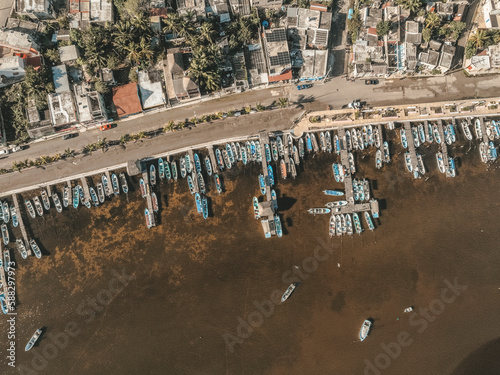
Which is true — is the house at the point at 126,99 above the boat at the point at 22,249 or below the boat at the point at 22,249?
above

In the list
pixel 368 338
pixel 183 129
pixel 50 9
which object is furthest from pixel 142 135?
pixel 368 338

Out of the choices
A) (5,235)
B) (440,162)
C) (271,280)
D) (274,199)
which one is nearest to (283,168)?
(274,199)

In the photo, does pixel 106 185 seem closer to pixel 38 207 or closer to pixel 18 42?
pixel 38 207

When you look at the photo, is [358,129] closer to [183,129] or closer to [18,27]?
[183,129]

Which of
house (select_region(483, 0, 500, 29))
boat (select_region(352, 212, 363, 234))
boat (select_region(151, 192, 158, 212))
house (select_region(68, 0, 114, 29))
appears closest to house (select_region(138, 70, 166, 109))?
Answer: house (select_region(68, 0, 114, 29))

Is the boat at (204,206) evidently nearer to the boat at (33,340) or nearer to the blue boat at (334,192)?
the blue boat at (334,192)

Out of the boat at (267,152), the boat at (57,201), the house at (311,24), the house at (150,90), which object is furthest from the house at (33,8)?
the boat at (267,152)
